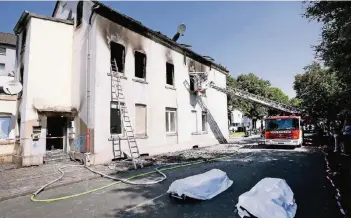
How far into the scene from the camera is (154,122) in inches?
598

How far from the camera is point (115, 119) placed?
43.0ft

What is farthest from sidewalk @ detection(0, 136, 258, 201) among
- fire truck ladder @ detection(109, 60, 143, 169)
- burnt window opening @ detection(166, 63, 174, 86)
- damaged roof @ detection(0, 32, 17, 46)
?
damaged roof @ detection(0, 32, 17, 46)

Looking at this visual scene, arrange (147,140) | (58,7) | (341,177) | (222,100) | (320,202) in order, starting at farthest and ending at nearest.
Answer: (222,100) → (58,7) → (147,140) → (341,177) → (320,202)

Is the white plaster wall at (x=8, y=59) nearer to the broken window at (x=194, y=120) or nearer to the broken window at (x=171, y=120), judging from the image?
the broken window at (x=171, y=120)

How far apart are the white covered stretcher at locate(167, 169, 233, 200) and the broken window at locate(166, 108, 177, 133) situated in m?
9.72

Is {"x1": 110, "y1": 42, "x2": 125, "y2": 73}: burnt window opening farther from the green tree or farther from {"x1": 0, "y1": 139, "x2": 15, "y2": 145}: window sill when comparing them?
the green tree

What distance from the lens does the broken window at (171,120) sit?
16703 mm

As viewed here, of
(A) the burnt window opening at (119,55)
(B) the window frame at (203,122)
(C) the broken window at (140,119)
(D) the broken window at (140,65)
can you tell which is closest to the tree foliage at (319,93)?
(B) the window frame at (203,122)

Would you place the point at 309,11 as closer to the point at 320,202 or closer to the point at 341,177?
the point at 341,177

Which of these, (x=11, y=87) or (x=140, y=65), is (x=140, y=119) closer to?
(x=140, y=65)

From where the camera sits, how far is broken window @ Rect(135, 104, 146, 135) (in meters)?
14.2

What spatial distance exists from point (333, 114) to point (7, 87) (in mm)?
34574

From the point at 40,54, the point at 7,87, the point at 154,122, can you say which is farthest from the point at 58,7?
the point at 154,122

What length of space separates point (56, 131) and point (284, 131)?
15980 mm
